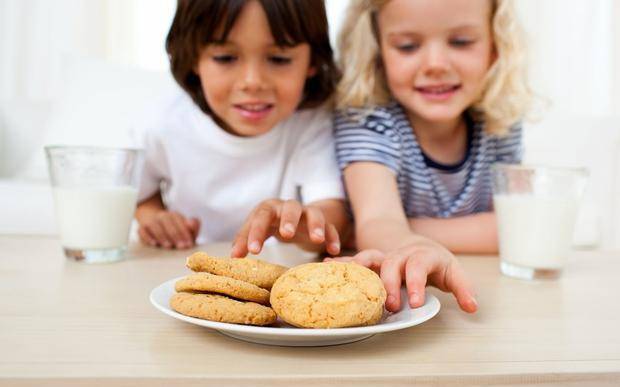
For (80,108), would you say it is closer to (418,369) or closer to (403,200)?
(403,200)

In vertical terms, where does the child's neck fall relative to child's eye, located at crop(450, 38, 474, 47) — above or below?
below

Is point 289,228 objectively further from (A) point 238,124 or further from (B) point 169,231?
Answer: (A) point 238,124

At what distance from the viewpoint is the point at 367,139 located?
1.13 meters

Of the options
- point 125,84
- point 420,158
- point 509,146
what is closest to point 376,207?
point 420,158

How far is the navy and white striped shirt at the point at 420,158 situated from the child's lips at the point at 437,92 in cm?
9

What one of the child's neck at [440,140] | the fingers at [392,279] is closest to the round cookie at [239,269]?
the fingers at [392,279]

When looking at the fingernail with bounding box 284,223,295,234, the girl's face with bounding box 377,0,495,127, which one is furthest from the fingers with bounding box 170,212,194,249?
the girl's face with bounding box 377,0,495,127

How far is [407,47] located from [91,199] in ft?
2.08

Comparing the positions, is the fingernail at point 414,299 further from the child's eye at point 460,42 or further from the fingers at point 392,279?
the child's eye at point 460,42

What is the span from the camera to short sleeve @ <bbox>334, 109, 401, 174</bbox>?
3.67 ft

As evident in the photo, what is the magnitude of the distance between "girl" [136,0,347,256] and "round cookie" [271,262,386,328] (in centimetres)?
29

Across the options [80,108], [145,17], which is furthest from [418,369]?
[145,17]

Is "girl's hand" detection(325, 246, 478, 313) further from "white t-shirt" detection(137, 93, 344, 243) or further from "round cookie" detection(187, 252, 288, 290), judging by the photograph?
"white t-shirt" detection(137, 93, 344, 243)

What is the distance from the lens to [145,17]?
2.60 metres
